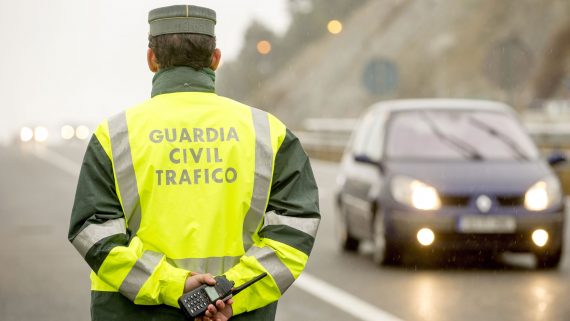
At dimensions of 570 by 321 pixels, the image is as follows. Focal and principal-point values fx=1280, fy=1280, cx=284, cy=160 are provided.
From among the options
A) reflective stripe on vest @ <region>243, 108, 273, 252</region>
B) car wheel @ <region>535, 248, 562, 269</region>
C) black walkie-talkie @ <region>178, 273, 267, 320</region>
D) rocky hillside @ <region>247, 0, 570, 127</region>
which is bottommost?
car wheel @ <region>535, 248, 562, 269</region>

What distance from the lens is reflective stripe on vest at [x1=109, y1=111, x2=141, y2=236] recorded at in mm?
3867

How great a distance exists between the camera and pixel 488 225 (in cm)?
1152

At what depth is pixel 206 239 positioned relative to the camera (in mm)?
3863

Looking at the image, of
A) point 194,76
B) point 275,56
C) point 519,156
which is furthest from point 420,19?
point 194,76

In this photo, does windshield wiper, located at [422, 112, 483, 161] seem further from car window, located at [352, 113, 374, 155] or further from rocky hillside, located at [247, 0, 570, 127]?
rocky hillside, located at [247, 0, 570, 127]

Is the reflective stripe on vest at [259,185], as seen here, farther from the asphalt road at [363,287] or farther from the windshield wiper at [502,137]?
the windshield wiper at [502,137]

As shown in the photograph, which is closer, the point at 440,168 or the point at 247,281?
the point at 247,281

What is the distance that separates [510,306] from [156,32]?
6.08m

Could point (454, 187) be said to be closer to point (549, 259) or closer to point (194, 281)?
point (549, 259)

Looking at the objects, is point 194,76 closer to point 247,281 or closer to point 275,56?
point 247,281

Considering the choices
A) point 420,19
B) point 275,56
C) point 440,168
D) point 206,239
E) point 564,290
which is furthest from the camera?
point 275,56

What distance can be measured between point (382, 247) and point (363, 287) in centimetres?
126

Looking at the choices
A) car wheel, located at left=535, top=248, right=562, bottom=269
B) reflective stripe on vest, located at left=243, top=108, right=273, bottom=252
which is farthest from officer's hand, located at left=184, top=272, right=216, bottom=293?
car wheel, located at left=535, top=248, right=562, bottom=269

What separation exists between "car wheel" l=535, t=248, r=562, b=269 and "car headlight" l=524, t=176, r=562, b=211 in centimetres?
42
